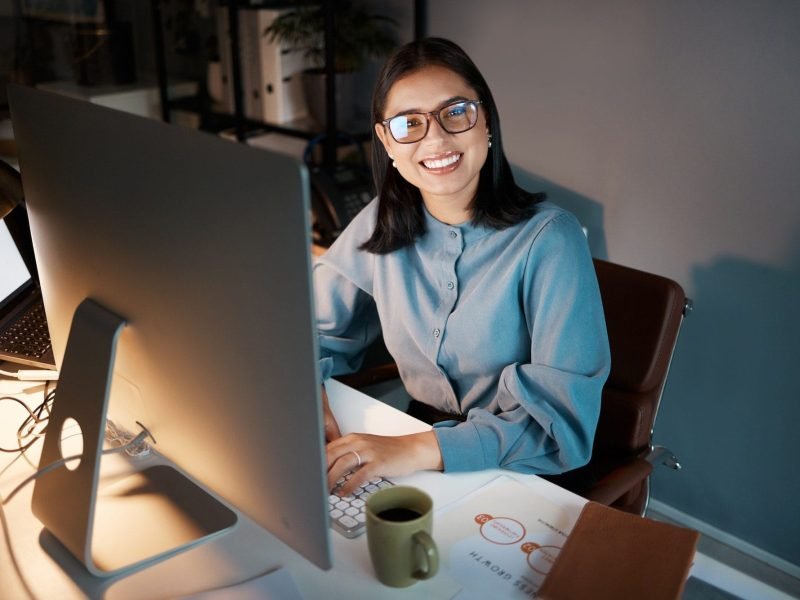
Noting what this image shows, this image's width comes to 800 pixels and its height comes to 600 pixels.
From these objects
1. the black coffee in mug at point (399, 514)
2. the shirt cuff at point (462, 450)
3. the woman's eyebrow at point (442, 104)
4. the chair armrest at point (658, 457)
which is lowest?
the chair armrest at point (658, 457)

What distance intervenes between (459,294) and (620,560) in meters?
0.60

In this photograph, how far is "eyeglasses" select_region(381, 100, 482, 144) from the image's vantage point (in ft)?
4.38

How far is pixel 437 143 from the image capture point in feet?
4.39

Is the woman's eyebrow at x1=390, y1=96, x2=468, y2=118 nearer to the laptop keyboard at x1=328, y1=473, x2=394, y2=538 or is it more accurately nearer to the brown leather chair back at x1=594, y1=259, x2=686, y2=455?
the brown leather chair back at x1=594, y1=259, x2=686, y2=455

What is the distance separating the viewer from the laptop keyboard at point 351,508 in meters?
1.01

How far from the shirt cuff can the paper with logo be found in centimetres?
4

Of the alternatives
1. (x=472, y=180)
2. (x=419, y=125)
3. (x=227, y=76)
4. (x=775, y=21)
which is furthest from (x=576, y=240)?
(x=227, y=76)

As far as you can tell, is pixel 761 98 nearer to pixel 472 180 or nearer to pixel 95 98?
pixel 472 180

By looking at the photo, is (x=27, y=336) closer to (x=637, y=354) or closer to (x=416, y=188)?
(x=416, y=188)

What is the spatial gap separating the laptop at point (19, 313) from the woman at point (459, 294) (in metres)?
0.52

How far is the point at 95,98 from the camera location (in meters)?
2.60

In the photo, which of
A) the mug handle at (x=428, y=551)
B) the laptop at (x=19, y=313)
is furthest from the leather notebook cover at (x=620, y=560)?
the laptop at (x=19, y=313)

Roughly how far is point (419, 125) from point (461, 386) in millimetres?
479

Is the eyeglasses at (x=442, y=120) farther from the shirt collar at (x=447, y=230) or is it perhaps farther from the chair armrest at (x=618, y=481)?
the chair armrest at (x=618, y=481)
